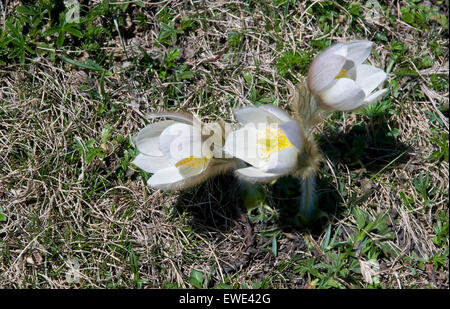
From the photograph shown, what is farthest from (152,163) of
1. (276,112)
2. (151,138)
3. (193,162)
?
(276,112)

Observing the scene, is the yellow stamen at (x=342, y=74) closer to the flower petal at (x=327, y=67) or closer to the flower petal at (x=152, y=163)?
the flower petal at (x=327, y=67)

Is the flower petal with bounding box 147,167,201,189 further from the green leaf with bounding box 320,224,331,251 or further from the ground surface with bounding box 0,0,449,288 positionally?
the green leaf with bounding box 320,224,331,251

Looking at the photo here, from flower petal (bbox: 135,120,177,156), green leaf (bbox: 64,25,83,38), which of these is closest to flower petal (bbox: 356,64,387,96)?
flower petal (bbox: 135,120,177,156)

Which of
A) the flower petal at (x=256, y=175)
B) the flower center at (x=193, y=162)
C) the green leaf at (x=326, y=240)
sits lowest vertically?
the green leaf at (x=326, y=240)

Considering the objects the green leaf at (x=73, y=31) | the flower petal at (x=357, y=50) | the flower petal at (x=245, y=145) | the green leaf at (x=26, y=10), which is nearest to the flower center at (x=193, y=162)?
the flower petal at (x=245, y=145)

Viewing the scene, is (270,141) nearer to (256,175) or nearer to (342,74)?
(256,175)

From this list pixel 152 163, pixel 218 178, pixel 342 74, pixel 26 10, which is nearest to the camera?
pixel 342 74
